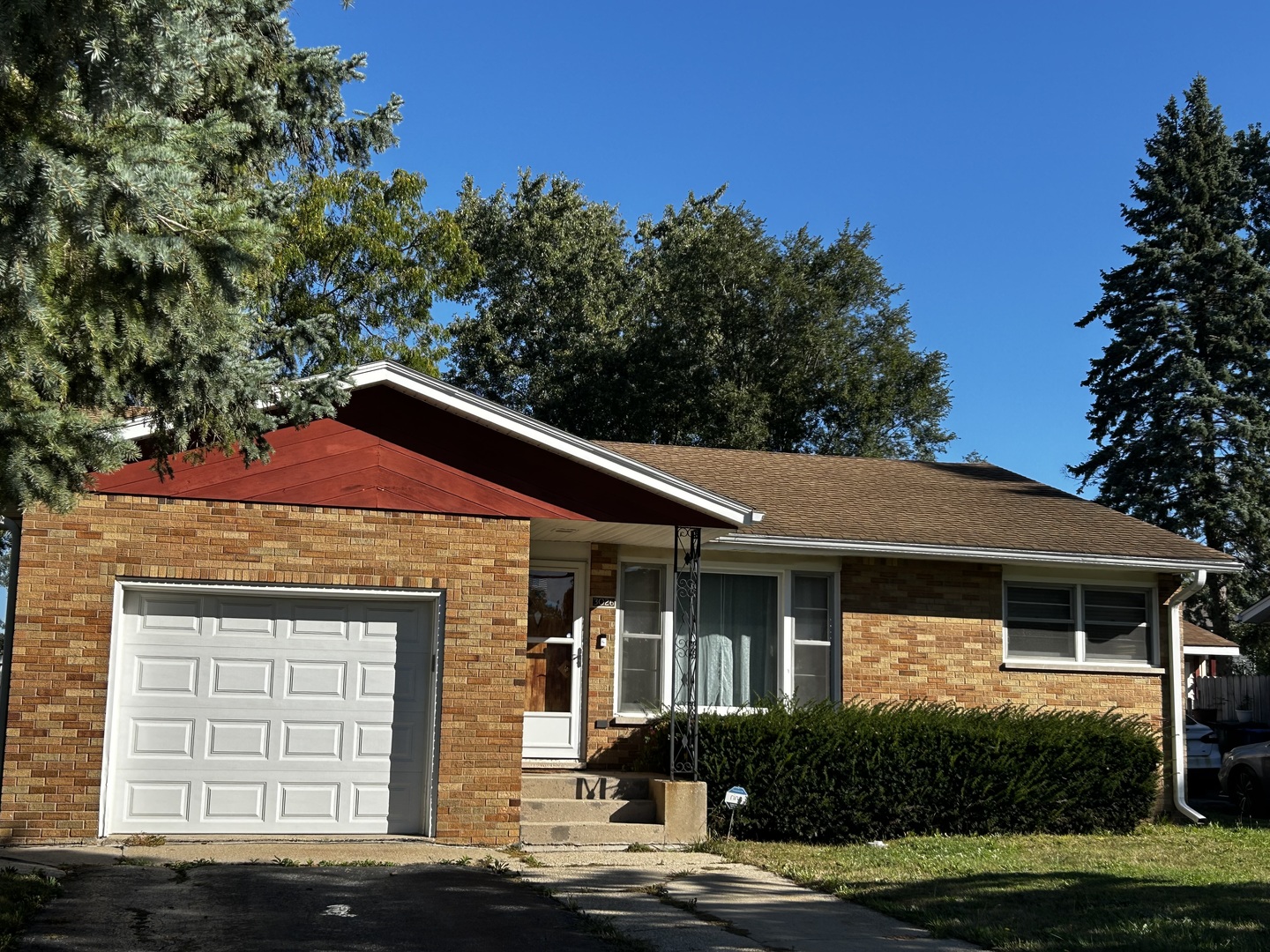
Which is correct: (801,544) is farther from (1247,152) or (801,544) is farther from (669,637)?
(1247,152)

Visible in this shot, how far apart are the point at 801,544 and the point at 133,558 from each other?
6996 millimetres

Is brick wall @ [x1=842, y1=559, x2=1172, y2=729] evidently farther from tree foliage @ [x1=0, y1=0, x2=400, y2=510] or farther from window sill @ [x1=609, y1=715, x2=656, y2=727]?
tree foliage @ [x1=0, y1=0, x2=400, y2=510]

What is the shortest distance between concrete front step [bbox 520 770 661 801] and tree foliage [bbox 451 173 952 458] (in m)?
21.8

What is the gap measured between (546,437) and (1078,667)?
7648mm

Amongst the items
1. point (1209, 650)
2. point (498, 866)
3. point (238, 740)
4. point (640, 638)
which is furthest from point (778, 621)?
point (1209, 650)

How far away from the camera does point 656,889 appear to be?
10.1 m

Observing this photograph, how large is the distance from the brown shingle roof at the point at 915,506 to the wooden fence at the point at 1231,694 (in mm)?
9422

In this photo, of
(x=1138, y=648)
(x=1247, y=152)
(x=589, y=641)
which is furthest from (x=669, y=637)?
(x=1247, y=152)

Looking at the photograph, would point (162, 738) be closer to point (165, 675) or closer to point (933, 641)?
point (165, 675)

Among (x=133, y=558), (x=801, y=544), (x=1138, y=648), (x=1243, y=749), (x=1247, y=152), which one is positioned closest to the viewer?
(x=133, y=558)

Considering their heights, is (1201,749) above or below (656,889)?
above

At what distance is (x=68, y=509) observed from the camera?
6.67m

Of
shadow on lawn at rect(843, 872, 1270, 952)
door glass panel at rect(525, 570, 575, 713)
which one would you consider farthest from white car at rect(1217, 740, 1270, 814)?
door glass panel at rect(525, 570, 575, 713)

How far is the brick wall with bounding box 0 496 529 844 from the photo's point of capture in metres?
11.1
